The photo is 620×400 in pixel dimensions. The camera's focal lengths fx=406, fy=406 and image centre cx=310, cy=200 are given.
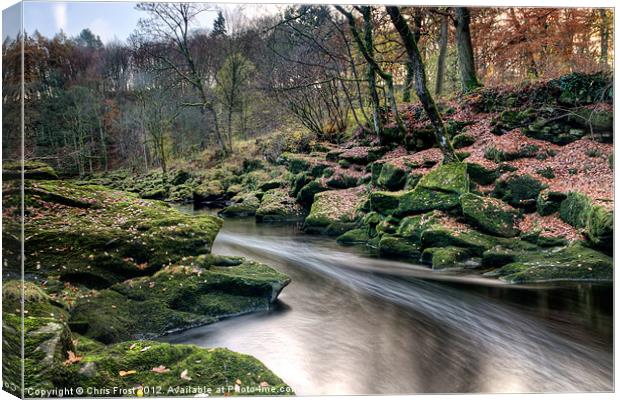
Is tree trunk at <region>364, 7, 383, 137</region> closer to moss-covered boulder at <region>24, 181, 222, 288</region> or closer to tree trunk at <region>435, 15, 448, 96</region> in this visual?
tree trunk at <region>435, 15, 448, 96</region>

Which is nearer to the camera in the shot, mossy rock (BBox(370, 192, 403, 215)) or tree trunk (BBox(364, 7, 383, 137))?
tree trunk (BBox(364, 7, 383, 137))

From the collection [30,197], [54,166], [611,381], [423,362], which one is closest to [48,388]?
[30,197]

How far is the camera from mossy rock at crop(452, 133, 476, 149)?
18.4ft

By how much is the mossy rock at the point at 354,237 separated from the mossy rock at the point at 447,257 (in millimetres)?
869

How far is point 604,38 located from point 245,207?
4494mm

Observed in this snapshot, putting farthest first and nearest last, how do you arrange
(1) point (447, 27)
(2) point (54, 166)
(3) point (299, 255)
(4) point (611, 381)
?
(1) point (447, 27) < (3) point (299, 255) < (2) point (54, 166) < (4) point (611, 381)

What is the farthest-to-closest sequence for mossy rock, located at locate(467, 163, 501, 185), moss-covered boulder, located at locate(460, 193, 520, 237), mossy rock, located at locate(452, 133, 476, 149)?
mossy rock, located at locate(452, 133, 476, 149)
mossy rock, located at locate(467, 163, 501, 185)
moss-covered boulder, located at locate(460, 193, 520, 237)

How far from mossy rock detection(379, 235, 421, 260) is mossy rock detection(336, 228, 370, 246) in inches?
9.2

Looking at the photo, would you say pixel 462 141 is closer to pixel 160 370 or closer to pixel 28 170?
pixel 160 370

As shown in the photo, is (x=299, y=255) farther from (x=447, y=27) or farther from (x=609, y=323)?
(x=447, y=27)

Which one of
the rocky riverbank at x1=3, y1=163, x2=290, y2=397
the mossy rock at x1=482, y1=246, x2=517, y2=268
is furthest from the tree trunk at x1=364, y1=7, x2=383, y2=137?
the rocky riverbank at x1=3, y1=163, x2=290, y2=397

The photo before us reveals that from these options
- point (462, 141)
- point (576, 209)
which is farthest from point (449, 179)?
point (576, 209)

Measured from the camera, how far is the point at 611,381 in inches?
128

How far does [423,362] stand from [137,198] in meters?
3.21
